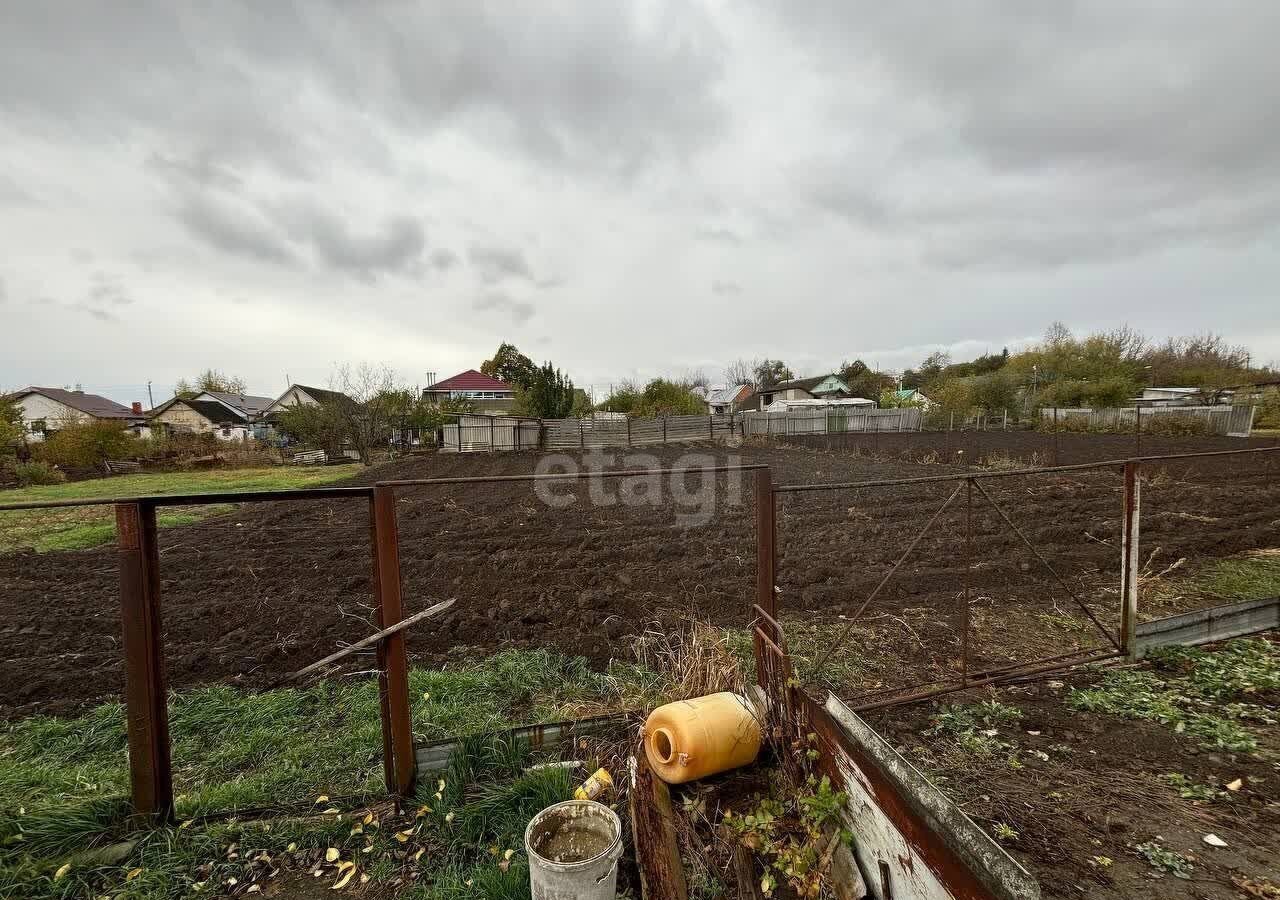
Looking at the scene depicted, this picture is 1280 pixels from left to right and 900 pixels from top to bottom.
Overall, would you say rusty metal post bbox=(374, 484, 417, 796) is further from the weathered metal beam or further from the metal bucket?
the weathered metal beam

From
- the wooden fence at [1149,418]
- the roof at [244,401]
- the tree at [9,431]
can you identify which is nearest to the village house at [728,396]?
the wooden fence at [1149,418]

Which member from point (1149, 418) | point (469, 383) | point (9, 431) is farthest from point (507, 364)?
point (1149, 418)

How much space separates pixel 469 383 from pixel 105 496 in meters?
34.6

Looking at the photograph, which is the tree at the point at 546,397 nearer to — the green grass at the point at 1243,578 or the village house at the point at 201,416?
the village house at the point at 201,416

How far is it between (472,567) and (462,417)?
65.7ft

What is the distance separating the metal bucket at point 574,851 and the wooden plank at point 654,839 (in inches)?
5.5

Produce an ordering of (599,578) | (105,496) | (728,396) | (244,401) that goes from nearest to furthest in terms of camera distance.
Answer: (599,578), (105,496), (244,401), (728,396)

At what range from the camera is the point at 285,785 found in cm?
257

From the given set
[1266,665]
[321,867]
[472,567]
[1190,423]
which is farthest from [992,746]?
[1190,423]

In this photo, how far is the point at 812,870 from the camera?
187 cm

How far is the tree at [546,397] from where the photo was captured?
33000 mm

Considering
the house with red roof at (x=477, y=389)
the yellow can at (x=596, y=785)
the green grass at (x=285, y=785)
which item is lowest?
the green grass at (x=285, y=785)

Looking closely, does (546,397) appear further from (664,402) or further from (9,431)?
(9,431)

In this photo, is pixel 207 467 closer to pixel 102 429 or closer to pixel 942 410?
pixel 102 429
